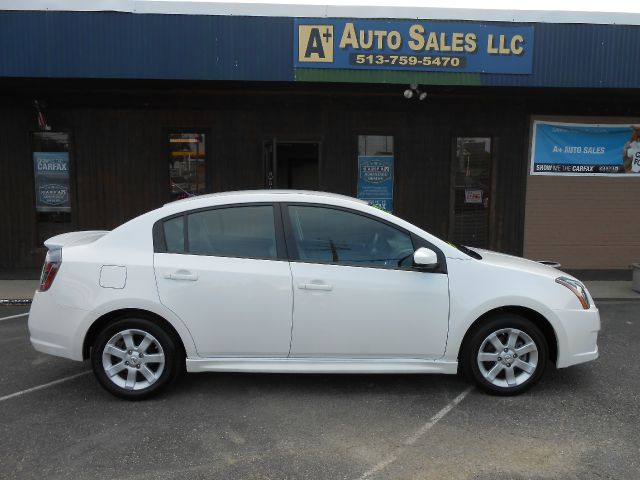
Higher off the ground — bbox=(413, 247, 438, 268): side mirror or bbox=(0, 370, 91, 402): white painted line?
bbox=(413, 247, 438, 268): side mirror

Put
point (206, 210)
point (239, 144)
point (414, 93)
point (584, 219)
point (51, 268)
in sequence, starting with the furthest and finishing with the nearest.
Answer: point (584, 219) → point (239, 144) → point (414, 93) → point (206, 210) → point (51, 268)

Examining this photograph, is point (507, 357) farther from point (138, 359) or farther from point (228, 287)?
point (138, 359)

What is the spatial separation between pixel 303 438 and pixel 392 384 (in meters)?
1.18

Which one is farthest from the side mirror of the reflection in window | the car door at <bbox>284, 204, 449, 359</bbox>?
the reflection in window

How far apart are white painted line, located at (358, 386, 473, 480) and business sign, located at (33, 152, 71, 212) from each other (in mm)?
8153

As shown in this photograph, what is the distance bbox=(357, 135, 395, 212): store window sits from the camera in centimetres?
995

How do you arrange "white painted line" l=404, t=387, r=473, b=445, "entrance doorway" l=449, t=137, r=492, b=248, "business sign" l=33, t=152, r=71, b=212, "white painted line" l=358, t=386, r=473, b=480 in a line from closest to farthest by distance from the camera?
"white painted line" l=358, t=386, r=473, b=480
"white painted line" l=404, t=387, r=473, b=445
"business sign" l=33, t=152, r=71, b=212
"entrance doorway" l=449, t=137, r=492, b=248

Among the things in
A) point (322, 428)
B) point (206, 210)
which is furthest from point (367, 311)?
point (206, 210)

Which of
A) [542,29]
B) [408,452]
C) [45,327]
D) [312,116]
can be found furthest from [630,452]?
[312,116]

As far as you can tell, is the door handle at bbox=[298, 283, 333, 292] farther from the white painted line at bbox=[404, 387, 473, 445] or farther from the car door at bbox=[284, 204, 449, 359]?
the white painted line at bbox=[404, 387, 473, 445]

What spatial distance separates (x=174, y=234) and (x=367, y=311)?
64.4 inches

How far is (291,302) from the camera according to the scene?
163 inches

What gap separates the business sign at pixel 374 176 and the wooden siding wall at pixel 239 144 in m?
0.14

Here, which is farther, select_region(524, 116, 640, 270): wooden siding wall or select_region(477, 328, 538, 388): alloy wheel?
select_region(524, 116, 640, 270): wooden siding wall
